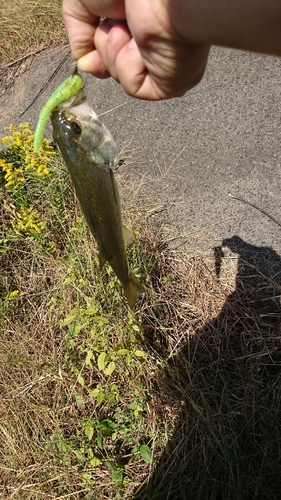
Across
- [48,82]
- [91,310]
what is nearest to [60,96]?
[91,310]

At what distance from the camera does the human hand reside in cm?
120

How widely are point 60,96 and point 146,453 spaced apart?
2027 mm

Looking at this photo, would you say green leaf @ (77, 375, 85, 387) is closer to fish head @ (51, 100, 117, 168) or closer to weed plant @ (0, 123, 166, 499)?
weed plant @ (0, 123, 166, 499)

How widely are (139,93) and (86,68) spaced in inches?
10.0

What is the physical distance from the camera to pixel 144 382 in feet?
8.79

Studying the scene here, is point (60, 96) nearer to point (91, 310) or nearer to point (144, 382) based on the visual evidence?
point (91, 310)

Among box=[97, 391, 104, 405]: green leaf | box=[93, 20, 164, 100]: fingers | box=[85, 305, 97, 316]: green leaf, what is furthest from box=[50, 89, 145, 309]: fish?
box=[97, 391, 104, 405]: green leaf

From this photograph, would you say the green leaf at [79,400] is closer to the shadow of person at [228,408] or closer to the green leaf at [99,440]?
the green leaf at [99,440]

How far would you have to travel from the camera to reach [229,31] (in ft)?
3.47

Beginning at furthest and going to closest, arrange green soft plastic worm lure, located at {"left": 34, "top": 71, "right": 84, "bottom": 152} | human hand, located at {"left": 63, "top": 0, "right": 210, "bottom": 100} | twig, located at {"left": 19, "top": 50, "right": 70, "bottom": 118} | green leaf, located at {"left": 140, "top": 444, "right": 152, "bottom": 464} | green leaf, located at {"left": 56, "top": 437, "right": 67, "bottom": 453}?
twig, located at {"left": 19, "top": 50, "right": 70, "bottom": 118}, green leaf, located at {"left": 56, "top": 437, "right": 67, "bottom": 453}, green leaf, located at {"left": 140, "top": 444, "right": 152, "bottom": 464}, green soft plastic worm lure, located at {"left": 34, "top": 71, "right": 84, "bottom": 152}, human hand, located at {"left": 63, "top": 0, "right": 210, "bottom": 100}

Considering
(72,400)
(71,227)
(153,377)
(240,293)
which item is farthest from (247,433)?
(71,227)

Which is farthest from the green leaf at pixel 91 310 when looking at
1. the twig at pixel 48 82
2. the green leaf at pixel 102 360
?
the twig at pixel 48 82

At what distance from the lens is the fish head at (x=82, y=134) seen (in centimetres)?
Answer: 145

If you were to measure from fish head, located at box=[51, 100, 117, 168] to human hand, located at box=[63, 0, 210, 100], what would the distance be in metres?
0.18
